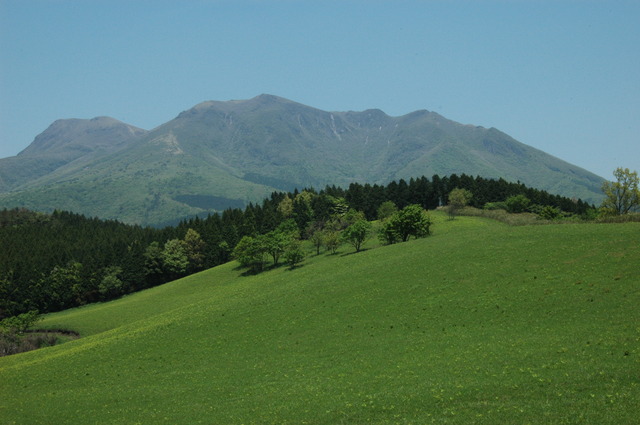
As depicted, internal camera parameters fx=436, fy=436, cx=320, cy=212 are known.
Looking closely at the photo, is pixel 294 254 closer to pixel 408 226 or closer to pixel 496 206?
pixel 408 226

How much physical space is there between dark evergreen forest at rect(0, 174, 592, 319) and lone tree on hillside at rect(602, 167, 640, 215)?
10.5 meters

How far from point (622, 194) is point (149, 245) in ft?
455

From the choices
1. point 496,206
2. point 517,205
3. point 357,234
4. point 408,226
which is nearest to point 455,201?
point 496,206

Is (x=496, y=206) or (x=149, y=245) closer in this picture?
(x=496, y=206)

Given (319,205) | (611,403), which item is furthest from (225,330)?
(319,205)

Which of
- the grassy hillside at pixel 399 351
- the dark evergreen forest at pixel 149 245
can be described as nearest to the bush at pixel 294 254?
the grassy hillside at pixel 399 351

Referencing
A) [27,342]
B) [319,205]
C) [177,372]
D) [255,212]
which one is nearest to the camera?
[177,372]

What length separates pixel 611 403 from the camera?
67.7 ft

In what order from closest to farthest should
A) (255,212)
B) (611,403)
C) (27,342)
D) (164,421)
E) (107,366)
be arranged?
1. (611,403)
2. (164,421)
3. (107,366)
4. (27,342)
5. (255,212)

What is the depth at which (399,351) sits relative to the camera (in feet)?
117

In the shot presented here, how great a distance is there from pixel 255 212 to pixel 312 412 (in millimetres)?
136971

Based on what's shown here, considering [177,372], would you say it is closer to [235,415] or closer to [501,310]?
[235,415]

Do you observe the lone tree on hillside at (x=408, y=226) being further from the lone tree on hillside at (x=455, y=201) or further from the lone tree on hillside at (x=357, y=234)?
the lone tree on hillside at (x=455, y=201)

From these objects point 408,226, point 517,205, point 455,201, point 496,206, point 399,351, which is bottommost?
point 399,351
